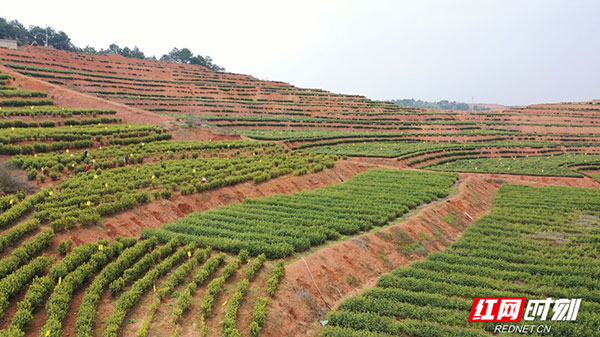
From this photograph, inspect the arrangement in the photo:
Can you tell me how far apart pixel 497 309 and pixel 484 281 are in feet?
5.55

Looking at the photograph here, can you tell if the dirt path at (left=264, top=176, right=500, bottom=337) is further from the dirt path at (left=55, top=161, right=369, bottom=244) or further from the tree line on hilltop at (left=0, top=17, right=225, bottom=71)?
the tree line on hilltop at (left=0, top=17, right=225, bottom=71)

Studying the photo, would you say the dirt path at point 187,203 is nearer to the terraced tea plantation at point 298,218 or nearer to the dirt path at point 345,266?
the terraced tea plantation at point 298,218

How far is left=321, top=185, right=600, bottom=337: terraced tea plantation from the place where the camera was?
1222cm

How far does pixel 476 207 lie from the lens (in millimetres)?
25953

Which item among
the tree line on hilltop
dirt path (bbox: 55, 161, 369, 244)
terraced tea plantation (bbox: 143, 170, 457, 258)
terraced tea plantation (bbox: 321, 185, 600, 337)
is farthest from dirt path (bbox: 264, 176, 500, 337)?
the tree line on hilltop

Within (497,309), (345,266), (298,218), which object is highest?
(298,218)

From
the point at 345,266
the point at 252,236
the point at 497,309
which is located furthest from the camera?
the point at 252,236

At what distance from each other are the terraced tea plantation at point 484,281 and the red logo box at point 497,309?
Answer: 31 cm

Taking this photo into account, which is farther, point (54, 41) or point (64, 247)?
point (54, 41)

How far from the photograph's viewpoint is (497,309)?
13.1 m

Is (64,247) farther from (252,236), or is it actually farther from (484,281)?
(484,281)

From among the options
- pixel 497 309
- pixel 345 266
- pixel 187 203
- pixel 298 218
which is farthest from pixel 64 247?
pixel 497 309

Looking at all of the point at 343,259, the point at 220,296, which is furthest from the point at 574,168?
the point at 220,296

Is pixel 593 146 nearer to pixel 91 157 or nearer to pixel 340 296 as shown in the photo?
pixel 340 296
